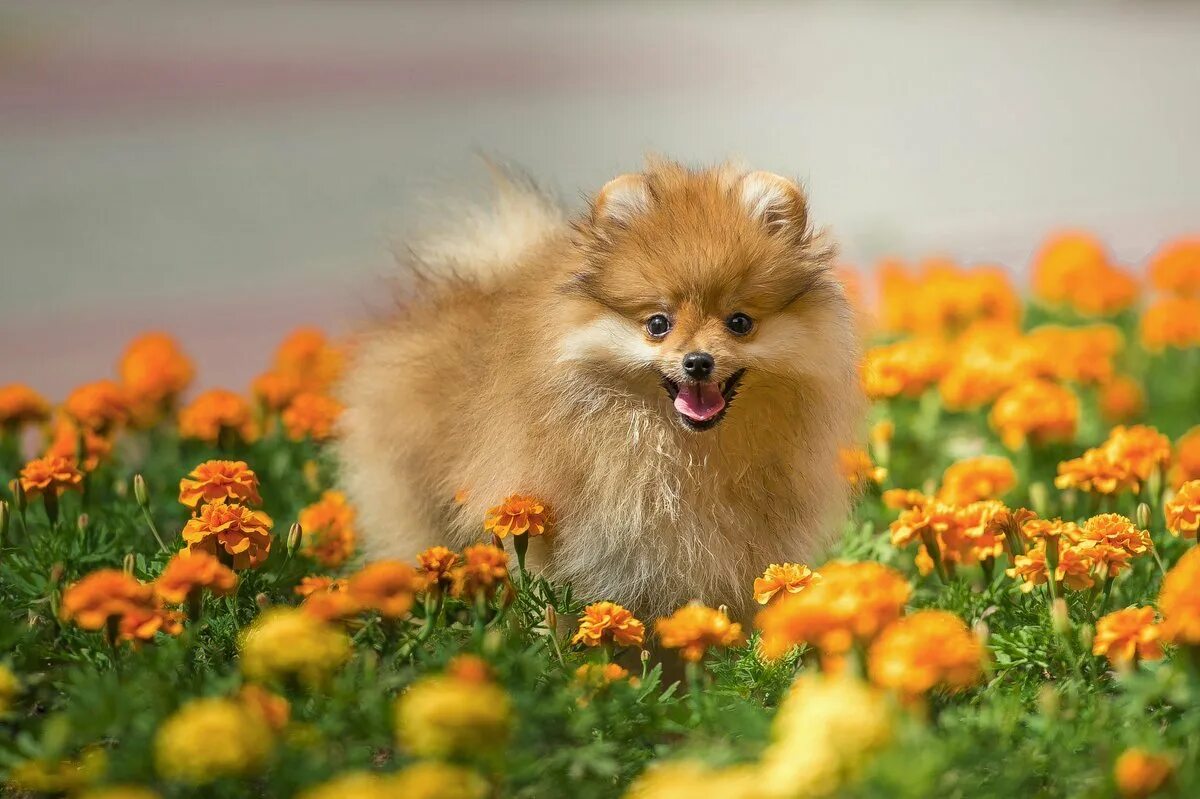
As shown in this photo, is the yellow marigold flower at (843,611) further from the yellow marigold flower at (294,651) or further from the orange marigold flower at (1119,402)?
the orange marigold flower at (1119,402)

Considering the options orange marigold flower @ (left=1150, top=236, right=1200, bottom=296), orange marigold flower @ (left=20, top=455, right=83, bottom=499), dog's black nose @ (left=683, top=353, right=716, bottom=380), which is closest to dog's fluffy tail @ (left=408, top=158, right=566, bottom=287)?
dog's black nose @ (left=683, top=353, right=716, bottom=380)

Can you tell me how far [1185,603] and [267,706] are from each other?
149cm

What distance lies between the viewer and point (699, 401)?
119 inches

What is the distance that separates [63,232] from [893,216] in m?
4.54

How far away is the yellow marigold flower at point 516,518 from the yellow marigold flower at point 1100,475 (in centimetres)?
130

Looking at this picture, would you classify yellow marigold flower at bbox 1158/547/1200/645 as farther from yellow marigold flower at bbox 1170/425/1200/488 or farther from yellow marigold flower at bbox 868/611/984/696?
yellow marigold flower at bbox 1170/425/1200/488

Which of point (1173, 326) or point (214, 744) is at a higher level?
point (1173, 326)

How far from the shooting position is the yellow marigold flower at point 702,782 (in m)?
1.92

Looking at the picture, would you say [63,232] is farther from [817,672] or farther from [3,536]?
[817,672]

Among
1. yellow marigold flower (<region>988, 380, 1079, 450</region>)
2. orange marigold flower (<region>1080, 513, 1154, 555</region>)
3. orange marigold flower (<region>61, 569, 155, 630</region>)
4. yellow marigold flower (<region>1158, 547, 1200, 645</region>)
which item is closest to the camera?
yellow marigold flower (<region>1158, 547, 1200, 645</region>)

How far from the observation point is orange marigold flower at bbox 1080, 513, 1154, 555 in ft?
9.37

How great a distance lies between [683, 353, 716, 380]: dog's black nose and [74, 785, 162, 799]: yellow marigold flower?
1.33 metres

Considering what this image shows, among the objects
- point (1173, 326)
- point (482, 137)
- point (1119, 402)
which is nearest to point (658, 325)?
point (1119, 402)

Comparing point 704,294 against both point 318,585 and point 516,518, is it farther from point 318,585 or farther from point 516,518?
point 318,585
